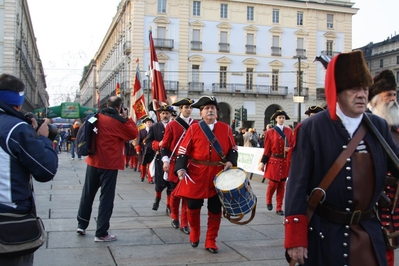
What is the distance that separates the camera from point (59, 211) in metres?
8.62

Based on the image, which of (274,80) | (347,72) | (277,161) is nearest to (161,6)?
(274,80)

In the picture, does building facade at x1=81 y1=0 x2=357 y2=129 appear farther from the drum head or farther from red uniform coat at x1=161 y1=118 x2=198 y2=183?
the drum head

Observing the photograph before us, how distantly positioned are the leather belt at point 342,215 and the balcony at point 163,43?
47870mm

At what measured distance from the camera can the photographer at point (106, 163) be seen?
6426 mm

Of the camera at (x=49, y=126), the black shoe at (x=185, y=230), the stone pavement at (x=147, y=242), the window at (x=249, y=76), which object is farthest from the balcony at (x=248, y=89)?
the camera at (x=49, y=126)

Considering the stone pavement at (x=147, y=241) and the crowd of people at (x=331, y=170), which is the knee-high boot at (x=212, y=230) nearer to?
the stone pavement at (x=147, y=241)

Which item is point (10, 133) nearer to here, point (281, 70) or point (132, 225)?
point (132, 225)

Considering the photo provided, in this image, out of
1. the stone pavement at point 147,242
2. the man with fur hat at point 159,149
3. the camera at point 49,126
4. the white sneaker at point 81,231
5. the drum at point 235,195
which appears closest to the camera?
the camera at point 49,126

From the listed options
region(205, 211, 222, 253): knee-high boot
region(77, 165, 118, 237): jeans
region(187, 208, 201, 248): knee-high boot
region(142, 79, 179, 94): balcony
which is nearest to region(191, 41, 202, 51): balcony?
region(142, 79, 179, 94): balcony

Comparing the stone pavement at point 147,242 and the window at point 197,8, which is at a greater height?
the window at point 197,8

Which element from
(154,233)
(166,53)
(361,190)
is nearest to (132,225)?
(154,233)

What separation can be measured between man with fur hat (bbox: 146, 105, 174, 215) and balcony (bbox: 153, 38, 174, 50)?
4037 cm

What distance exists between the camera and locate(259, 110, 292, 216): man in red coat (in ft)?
29.5

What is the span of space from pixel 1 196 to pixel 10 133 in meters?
0.42
